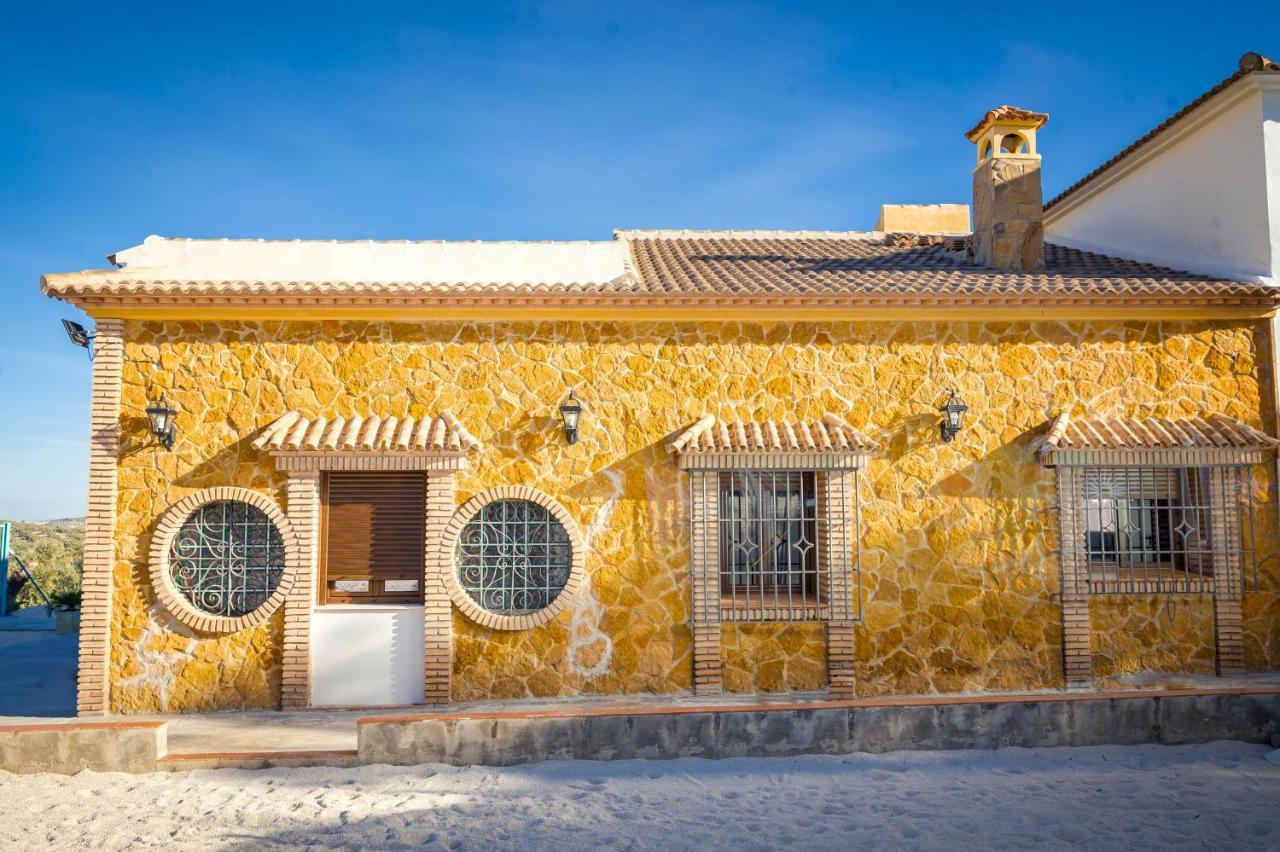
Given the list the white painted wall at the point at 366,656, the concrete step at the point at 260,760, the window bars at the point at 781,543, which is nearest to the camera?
the concrete step at the point at 260,760

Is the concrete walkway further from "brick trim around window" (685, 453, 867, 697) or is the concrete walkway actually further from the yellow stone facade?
"brick trim around window" (685, 453, 867, 697)

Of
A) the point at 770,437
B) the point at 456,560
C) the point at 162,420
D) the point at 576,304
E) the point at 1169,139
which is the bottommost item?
the point at 456,560

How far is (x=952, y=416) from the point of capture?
9.66 meters

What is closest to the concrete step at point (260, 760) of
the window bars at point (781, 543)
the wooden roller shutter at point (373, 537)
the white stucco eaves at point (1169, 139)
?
the wooden roller shutter at point (373, 537)

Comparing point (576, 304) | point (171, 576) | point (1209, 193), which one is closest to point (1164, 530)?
point (1209, 193)

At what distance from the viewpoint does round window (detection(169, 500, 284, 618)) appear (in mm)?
9320

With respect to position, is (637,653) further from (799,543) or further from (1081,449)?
(1081,449)

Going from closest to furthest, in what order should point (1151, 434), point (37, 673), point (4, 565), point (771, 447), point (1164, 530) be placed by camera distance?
point (771, 447) → point (1151, 434) → point (1164, 530) → point (37, 673) → point (4, 565)

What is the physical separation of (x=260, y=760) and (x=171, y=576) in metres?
3.02

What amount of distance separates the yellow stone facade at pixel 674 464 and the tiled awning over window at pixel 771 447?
A: 298 millimetres

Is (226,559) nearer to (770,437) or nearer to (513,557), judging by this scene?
(513,557)

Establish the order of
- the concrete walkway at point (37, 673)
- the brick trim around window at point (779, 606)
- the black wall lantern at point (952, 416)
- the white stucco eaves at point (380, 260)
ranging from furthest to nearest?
1. the white stucco eaves at point (380, 260)
2. the black wall lantern at point (952, 416)
3. the brick trim around window at point (779, 606)
4. the concrete walkway at point (37, 673)

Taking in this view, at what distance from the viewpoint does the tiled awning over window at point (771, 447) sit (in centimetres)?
938

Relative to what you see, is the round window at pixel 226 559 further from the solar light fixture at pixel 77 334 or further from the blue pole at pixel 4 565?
the blue pole at pixel 4 565
